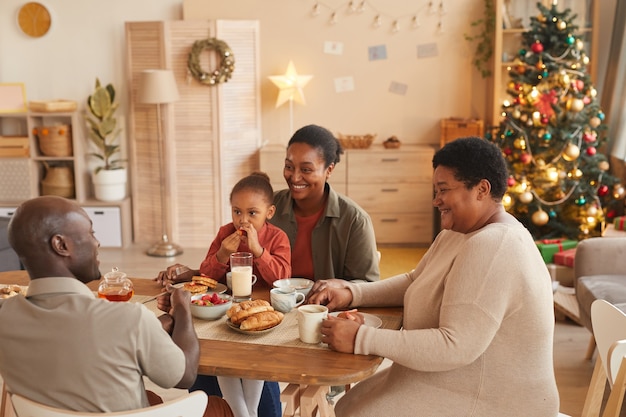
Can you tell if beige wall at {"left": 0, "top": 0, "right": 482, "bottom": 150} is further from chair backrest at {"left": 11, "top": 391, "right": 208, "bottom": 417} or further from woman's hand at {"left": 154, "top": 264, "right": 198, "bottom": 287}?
chair backrest at {"left": 11, "top": 391, "right": 208, "bottom": 417}

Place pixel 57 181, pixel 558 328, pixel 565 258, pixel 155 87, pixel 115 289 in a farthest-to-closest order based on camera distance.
Result: pixel 57 181 → pixel 155 87 → pixel 565 258 → pixel 558 328 → pixel 115 289

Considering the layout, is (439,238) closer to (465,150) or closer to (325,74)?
(465,150)

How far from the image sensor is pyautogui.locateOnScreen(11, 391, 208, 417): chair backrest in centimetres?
151

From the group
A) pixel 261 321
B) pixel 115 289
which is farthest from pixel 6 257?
pixel 261 321

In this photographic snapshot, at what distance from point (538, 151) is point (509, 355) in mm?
3483

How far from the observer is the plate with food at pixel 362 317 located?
1987 mm

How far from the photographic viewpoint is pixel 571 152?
495cm

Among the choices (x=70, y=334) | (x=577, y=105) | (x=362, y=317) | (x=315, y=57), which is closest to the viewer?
(x=70, y=334)

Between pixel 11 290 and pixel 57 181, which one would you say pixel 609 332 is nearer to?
pixel 11 290

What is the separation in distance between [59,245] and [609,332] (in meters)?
1.42

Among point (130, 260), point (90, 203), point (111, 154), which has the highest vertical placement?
point (111, 154)

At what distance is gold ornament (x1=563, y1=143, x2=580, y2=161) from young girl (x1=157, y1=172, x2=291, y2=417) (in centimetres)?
304

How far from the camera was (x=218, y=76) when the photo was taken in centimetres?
579

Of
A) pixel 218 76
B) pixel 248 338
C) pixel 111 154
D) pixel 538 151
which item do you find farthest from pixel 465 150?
pixel 111 154
